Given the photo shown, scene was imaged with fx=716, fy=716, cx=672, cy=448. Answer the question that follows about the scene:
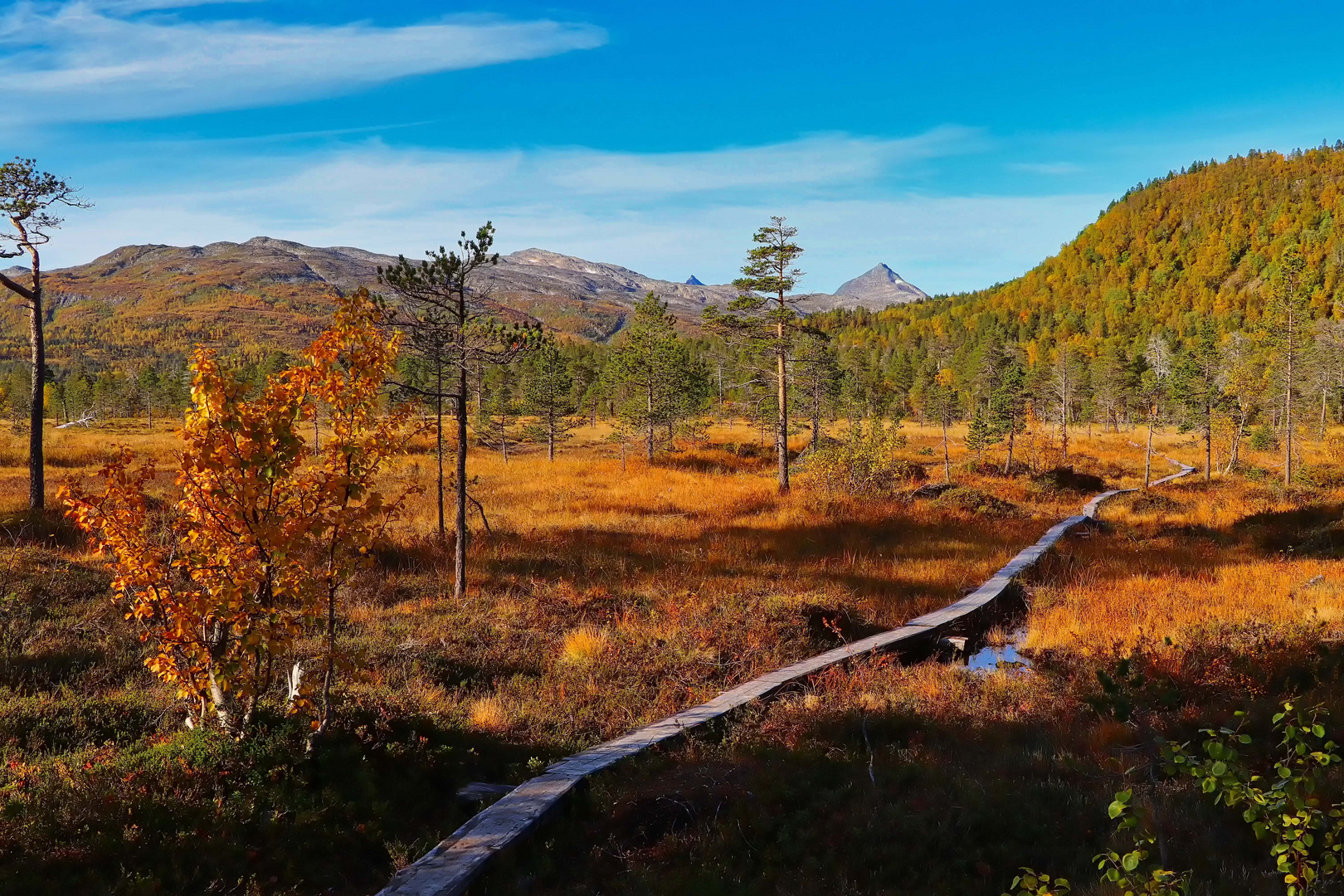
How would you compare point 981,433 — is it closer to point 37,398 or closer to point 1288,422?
point 1288,422

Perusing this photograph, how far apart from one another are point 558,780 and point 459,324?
8250 millimetres

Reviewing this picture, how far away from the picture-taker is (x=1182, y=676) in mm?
8516

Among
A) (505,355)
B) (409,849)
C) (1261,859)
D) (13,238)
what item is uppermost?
(13,238)

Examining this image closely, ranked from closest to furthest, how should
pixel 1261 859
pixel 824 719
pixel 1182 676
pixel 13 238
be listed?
pixel 1261 859 → pixel 824 719 → pixel 1182 676 → pixel 13 238

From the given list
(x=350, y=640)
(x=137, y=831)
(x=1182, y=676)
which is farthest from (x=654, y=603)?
(x=137, y=831)

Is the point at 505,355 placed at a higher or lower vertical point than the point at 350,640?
higher

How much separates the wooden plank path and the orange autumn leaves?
185 cm

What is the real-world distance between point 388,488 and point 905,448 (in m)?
39.8

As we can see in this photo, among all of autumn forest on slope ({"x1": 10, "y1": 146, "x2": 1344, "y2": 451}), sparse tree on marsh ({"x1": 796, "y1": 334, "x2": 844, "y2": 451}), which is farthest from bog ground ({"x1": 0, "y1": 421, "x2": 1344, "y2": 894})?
autumn forest on slope ({"x1": 10, "y1": 146, "x2": 1344, "y2": 451})

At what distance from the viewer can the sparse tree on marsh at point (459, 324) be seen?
11789 millimetres

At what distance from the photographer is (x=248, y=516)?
5.86 m

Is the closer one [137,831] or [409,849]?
[137,831]

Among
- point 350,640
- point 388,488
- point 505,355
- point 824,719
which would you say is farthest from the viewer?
point 388,488

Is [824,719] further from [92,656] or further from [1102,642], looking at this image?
[92,656]
